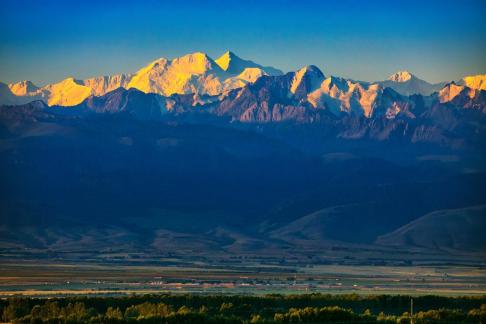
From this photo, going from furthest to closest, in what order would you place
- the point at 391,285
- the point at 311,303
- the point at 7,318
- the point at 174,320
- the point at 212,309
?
→ the point at 391,285, the point at 311,303, the point at 212,309, the point at 7,318, the point at 174,320

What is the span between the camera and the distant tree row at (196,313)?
104500mm

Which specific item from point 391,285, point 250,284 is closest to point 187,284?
point 250,284

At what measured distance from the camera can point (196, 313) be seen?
349 ft

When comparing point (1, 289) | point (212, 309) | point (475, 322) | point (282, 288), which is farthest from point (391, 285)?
point (475, 322)

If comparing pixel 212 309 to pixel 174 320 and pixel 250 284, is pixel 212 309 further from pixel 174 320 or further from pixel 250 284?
pixel 250 284

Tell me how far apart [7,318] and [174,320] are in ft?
62.8

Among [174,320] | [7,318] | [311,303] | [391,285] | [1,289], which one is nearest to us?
[174,320]

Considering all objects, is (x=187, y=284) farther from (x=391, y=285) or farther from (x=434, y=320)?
(x=434, y=320)

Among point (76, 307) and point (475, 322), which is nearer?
point (475, 322)

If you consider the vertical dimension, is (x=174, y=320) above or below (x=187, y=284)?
above

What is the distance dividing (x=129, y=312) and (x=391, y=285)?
80497 mm

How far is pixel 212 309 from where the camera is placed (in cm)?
12631

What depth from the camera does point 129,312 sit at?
12019 cm

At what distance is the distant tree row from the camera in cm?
10450
